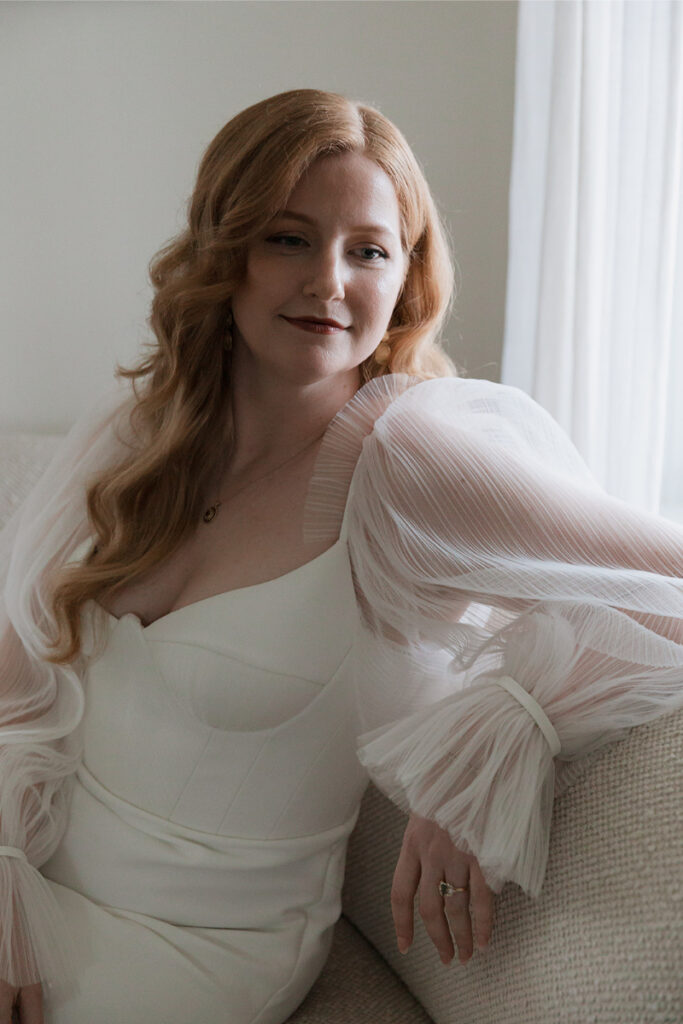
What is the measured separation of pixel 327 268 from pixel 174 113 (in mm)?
1080

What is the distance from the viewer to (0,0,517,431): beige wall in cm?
203

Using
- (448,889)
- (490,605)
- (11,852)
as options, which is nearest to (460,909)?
(448,889)

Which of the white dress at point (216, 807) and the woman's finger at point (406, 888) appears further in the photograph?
the white dress at point (216, 807)

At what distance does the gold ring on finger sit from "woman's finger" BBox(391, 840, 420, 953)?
1.3 inches

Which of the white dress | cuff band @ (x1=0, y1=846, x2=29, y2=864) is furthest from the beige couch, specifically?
cuff band @ (x1=0, y1=846, x2=29, y2=864)

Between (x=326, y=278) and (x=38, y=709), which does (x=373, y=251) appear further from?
(x=38, y=709)

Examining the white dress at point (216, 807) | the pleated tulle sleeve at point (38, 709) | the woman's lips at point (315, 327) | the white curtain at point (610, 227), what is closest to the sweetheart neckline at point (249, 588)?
the white dress at point (216, 807)

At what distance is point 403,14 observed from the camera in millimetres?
2020

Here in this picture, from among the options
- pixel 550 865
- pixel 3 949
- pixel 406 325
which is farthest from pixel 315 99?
pixel 3 949

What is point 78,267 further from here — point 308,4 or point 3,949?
point 3,949

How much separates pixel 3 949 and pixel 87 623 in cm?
37

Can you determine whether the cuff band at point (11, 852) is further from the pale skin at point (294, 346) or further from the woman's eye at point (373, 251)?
the woman's eye at point (373, 251)

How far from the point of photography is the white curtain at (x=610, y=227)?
1577mm

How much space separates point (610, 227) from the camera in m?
1.70
